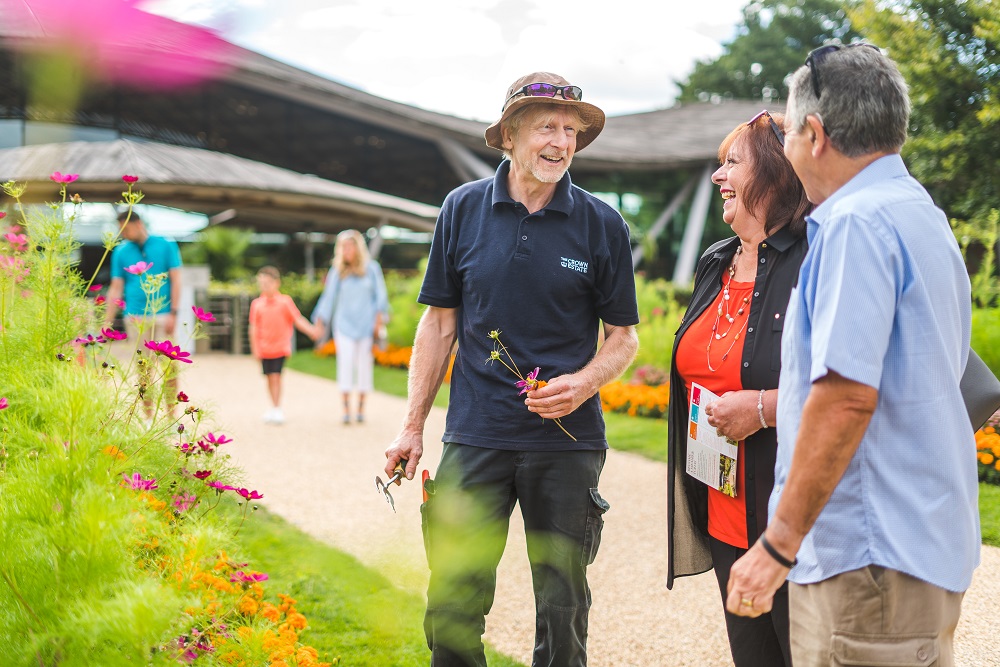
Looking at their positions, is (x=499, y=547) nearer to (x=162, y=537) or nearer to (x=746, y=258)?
(x=162, y=537)

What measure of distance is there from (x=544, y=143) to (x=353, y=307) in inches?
250

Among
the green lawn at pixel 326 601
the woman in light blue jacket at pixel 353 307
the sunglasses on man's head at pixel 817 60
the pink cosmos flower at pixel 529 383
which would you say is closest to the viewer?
the sunglasses on man's head at pixel 817 60

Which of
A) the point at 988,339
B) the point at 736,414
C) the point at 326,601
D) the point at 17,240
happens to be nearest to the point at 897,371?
the point at 736,414

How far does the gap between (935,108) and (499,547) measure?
9.85 metres

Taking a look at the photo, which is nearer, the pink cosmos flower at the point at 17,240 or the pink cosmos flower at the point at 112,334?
the pink cosmos flower at the point at 112,334

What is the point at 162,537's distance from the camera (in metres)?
1.93

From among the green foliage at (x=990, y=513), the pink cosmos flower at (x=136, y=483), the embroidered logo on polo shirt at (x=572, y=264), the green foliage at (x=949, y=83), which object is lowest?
the green foliage at (x=990, y=513)

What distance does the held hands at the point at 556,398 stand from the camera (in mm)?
2434

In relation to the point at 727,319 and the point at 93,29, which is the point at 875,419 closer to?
the point at 727,319

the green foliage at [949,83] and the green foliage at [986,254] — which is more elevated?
the green foliage at [949,83]

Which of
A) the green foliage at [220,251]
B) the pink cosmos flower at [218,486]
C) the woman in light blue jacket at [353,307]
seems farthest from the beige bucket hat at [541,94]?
the green foliage at [220,251]

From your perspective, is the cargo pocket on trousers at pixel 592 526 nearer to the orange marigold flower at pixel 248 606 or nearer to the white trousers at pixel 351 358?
the orange marigold flower at pixel 248 606

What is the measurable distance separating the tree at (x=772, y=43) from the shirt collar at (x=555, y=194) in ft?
139

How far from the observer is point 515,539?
455 cm
